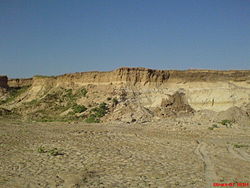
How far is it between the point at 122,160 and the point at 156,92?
59.3 ft

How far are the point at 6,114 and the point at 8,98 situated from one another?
47.1 feet

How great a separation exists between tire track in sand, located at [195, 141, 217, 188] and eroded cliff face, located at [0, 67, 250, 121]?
11.1 m

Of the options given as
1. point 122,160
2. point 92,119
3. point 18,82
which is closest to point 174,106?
point 92,119

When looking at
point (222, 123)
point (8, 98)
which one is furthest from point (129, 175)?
point (8, 98)

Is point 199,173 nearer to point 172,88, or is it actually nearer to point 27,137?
point 27,137

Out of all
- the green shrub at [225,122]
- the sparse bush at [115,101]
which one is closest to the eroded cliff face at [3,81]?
the sparse bush at [115,101]

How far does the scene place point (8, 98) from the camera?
42.4m

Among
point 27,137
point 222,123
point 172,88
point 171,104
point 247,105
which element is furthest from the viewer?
point 172,88

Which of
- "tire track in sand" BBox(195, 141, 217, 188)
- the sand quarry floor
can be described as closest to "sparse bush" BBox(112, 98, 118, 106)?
the sand quarry floor

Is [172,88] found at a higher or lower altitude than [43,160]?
higher

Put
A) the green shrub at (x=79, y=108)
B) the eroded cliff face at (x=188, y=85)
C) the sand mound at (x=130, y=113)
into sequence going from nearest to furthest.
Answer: the sand mound at (x=130, y=113) < the eroded cliff face at (x=188, y=85) < the green shrub at (x=79, y=108)

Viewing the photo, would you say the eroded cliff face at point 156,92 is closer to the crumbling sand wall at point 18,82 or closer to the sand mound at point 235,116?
the sand mound at point 235,116

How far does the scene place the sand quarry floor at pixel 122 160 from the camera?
24.4 ft

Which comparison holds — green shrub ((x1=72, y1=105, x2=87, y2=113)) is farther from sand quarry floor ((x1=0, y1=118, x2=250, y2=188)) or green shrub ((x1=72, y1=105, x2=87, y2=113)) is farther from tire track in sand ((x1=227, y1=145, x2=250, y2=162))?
tire track in sand ((x1=227, y1=145, x2=250, y2=162))
